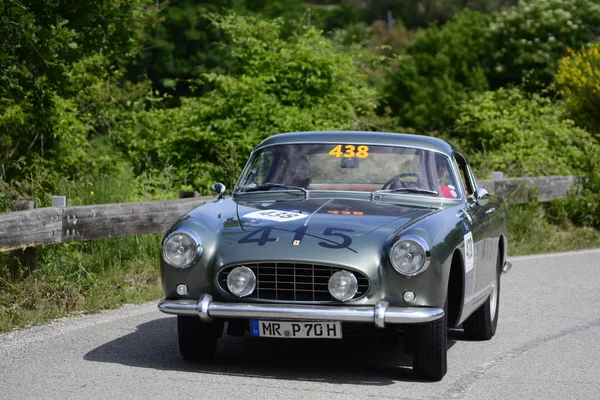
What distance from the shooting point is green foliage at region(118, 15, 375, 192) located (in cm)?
1694

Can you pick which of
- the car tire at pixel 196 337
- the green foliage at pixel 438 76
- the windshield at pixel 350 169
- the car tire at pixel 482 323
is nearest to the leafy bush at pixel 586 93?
the green foliage at pixel 438 76

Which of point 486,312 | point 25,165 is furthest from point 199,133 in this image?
point 486,312

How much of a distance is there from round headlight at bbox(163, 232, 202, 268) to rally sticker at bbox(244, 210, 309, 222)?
0.48 m

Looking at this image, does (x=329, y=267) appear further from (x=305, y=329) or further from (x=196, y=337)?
(x=196, y=337)

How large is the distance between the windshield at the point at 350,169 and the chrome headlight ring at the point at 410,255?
1407 mm

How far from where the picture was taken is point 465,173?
8945mm

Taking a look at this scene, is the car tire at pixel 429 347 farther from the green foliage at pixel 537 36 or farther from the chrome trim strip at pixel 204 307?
the green foliage at pixel 537 36

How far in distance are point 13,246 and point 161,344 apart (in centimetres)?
178

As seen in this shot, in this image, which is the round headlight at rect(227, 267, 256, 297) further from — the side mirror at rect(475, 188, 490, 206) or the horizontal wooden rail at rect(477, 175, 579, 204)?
the horizontal wooden rail at rect(477, 175, 579, 204)

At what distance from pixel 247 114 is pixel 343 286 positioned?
11.0m

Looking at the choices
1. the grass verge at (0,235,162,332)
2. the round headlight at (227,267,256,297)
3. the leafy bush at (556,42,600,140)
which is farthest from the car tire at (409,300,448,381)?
the leafy bush at (556,42,600,140)

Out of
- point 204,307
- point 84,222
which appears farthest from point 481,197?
point 84,222

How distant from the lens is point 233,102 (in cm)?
1736

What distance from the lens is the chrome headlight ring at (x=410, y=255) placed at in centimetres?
651
